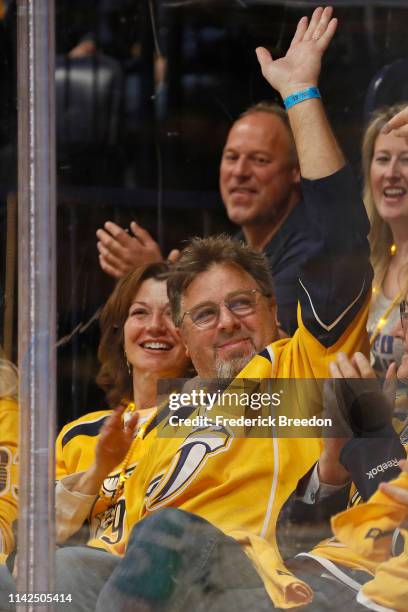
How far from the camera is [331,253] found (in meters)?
2.61

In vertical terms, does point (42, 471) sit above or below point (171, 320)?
below

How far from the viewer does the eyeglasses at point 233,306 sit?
2.64 meters

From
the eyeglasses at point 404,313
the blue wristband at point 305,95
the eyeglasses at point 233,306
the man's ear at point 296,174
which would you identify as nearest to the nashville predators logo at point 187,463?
the eyeglasses at point 233,306

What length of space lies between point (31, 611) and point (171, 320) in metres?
0.88

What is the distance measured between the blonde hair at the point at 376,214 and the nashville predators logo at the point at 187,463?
58 cm

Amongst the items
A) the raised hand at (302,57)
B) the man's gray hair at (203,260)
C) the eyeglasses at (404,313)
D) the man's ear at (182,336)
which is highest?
the raised hand at (302,57)

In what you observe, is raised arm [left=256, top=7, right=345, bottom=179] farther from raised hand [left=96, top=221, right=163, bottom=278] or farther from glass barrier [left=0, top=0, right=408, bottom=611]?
raised hand [left=96, top=221, right=163, bottom=278]

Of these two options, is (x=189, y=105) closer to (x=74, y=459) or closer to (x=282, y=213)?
(x=282, y=213)

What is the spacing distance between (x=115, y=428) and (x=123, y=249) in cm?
49

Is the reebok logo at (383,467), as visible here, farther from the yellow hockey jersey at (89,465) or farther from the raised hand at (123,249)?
the raised hand at (123,249)

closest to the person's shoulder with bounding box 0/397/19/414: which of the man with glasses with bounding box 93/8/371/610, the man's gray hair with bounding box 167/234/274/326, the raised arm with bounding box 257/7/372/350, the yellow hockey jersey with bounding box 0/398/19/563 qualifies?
the yellow hockey jersey with bounding box 0/398/19/563

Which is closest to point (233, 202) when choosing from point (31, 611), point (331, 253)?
point (331, 253)

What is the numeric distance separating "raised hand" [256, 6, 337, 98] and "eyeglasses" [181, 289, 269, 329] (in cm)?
54

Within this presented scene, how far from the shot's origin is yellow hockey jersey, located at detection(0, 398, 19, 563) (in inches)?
108
